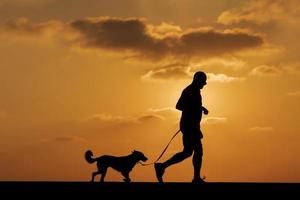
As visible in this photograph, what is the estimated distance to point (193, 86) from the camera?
14883 mm

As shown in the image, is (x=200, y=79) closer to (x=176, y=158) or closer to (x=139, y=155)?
(x=176, y=158)

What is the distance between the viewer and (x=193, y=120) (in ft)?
48.6

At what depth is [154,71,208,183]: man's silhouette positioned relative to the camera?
1477 centimetres

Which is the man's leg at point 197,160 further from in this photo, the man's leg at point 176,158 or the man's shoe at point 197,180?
the man's leg at point 176,158

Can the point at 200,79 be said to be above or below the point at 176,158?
above

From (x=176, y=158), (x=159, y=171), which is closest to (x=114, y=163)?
(x=159, y=171)

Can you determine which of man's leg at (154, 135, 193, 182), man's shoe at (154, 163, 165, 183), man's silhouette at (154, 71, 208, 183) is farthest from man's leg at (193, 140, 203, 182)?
man's shoe at (154, 163, 165, 183)

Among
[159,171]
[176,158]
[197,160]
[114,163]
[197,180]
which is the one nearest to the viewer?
[197,180]

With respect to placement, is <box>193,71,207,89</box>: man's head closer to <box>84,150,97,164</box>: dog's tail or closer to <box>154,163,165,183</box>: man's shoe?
<box>154,163,165,183</box>: man's shoe

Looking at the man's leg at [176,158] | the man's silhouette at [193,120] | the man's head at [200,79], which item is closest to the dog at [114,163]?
the man's leg at [176,158]
